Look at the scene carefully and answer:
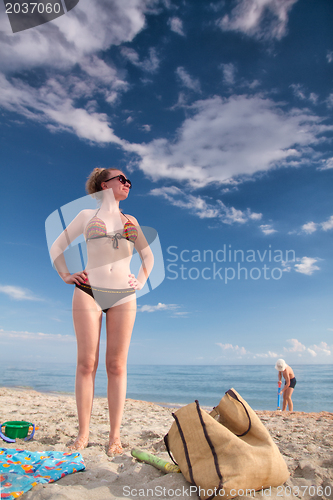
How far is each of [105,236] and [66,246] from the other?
0.45 metres

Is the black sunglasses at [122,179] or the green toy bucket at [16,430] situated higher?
the black sunglasses at [122,179]

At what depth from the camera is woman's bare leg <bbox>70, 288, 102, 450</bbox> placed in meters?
2.49

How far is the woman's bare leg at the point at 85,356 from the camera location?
8.18ft

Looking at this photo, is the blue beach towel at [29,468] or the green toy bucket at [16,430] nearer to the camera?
the blue beach towel at [29,468]

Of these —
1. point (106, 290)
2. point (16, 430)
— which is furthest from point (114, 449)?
point (106, 290)

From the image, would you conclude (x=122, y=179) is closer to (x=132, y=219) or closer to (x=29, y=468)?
(x=132, y=219)

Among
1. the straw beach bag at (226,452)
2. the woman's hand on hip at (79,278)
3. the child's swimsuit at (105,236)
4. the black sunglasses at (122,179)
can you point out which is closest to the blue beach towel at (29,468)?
the straw beach bag at (226,452)

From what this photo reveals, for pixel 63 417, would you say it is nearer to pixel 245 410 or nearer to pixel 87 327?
pixel 87 327

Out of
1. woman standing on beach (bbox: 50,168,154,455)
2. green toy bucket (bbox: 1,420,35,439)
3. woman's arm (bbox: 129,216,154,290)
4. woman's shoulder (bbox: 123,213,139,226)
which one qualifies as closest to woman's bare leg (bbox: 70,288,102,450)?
woman standing on beach (bbox: 50,168,154,455)

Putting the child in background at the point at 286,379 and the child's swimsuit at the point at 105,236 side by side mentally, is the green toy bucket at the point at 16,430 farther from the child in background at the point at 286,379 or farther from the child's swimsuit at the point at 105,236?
the child in background at the point at 286,379

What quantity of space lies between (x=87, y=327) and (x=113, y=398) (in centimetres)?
66

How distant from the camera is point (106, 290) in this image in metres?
2.63

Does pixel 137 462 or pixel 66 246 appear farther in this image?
pixel 66 246

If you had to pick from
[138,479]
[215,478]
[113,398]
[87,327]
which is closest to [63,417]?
[113,398]
